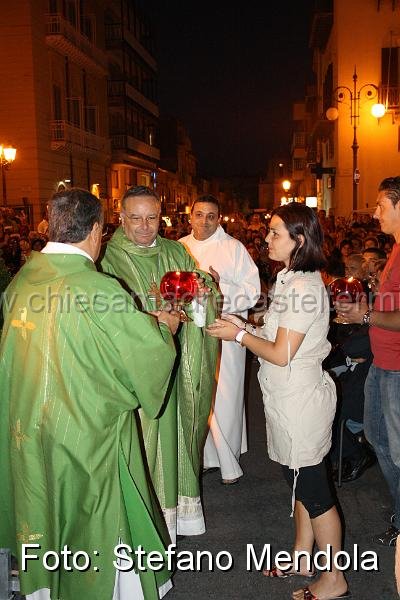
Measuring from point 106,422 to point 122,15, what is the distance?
119 feet

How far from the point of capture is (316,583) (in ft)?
11.3

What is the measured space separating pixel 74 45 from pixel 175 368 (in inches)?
975

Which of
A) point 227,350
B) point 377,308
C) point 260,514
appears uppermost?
point 377,308

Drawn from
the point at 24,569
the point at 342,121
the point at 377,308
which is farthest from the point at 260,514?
the point at 342,121

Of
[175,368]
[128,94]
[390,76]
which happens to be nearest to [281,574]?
[175,368]

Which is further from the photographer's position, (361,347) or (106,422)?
(361,347)

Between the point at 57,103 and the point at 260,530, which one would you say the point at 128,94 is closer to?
the point at 57,103

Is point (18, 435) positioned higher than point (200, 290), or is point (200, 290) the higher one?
point (200, 290)

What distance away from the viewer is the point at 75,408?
2643mm

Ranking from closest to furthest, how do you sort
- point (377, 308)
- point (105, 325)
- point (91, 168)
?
point (105, 325) → point (377, 308) → point (91, 168)

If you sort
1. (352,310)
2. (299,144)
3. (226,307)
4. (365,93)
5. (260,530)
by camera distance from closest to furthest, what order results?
(352,310) < (260,530) < (226,307) < (365,93) < (299,144)

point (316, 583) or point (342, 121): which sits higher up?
point (342, 121)

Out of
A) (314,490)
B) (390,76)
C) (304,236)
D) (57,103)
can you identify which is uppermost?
(390,76)

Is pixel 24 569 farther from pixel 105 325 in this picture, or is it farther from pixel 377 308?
pixel 377 308
